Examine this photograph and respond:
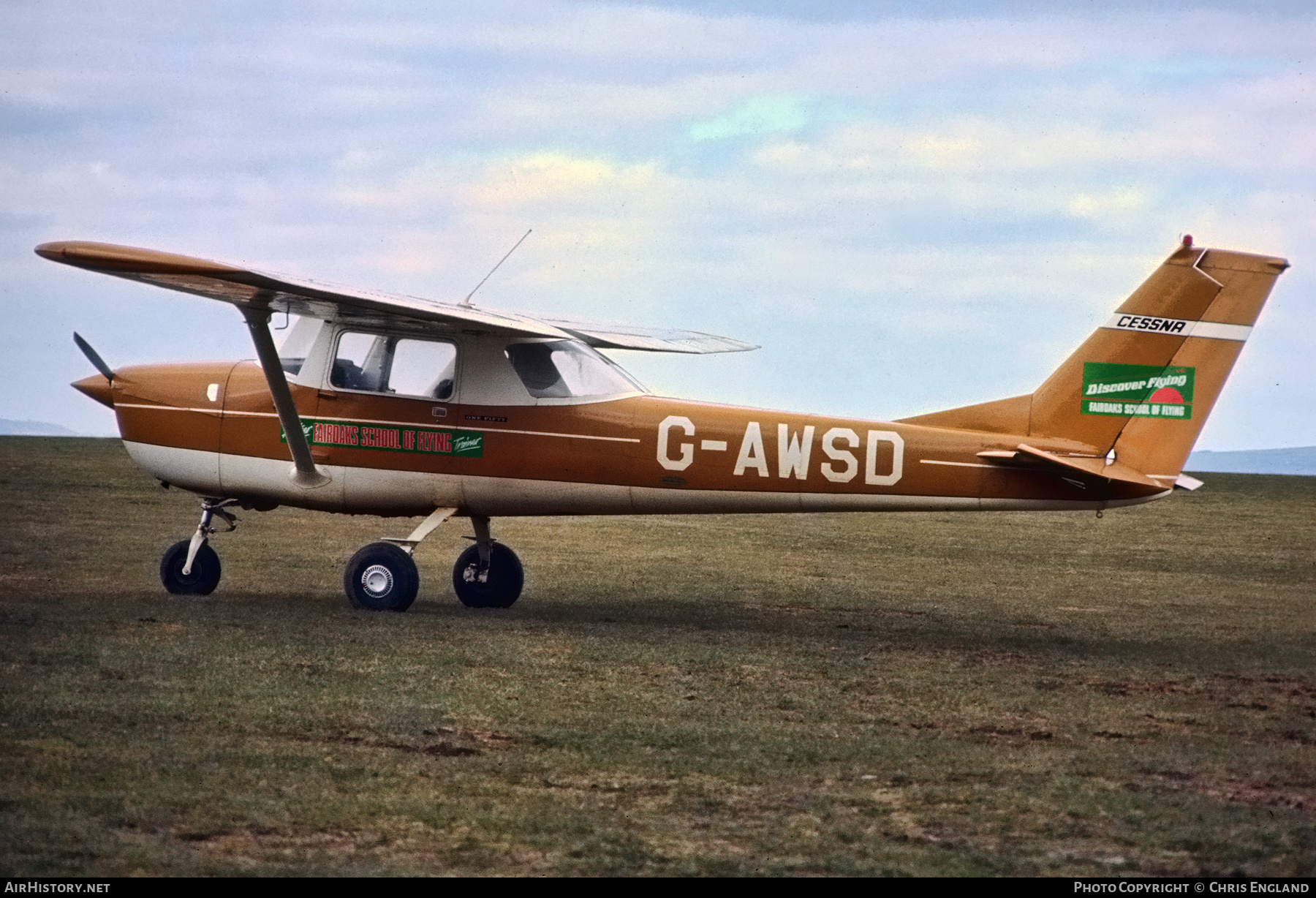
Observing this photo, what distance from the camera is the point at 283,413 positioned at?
38.4 feet

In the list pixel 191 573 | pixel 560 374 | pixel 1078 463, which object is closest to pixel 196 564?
pixel 191 573

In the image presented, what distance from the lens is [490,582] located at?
12953 mm

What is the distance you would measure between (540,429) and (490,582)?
5.57 feet

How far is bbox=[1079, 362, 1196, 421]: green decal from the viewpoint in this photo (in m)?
11.1

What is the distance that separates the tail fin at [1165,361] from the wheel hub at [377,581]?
17.3 ft

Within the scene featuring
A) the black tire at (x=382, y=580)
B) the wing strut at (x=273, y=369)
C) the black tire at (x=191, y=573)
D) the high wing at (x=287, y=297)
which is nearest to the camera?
the high wing at (x=287, y=297)

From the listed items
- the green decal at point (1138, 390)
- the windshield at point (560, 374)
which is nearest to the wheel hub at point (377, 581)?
the windshield at point (560, 374)

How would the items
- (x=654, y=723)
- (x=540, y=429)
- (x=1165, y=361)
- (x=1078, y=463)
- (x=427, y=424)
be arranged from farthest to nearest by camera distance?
(x=427, y=424) → (x=540, y=429) → (x=1165, y=361) → (x=1078, y=463) → (x=654, y=723)

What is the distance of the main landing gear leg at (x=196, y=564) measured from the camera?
1261cm

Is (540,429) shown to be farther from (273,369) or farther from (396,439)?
(273,369)

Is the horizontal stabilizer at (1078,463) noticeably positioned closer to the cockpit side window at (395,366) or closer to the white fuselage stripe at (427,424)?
the white fuselage stripe at (427,424)

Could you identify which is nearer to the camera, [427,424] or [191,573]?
[427,424]

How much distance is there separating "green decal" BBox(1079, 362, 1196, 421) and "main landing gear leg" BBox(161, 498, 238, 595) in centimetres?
722

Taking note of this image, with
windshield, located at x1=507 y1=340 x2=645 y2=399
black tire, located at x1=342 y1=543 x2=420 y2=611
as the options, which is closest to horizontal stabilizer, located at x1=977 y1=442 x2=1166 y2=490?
windshield, located at x1=507 y1=340 x2=645 y2=399
